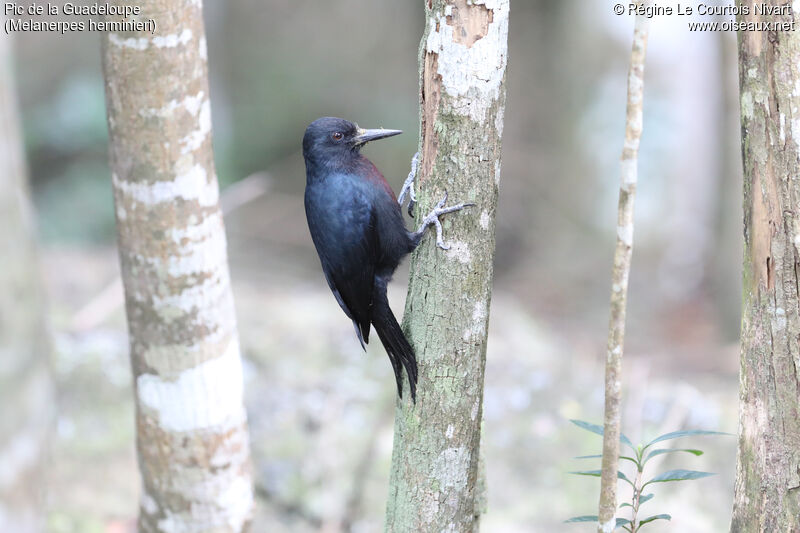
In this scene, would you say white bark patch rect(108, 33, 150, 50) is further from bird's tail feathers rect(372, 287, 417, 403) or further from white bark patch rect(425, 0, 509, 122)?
bird's tail feathers rect(372, 287, 417, 403)

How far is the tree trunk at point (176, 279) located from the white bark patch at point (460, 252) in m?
0.84

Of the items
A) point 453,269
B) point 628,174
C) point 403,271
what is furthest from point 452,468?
point 403,271

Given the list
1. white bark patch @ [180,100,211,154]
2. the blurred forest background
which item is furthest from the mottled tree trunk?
the blurred forest background

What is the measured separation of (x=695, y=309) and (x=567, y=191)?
4.85 feet

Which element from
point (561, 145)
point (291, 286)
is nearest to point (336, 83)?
point (561, 145)

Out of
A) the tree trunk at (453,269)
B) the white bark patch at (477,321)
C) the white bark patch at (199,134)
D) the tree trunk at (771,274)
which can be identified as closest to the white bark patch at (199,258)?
the white bark patch at (199,134)

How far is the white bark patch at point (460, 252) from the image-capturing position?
189 cm

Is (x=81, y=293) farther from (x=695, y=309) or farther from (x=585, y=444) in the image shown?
(x=695, y=309)

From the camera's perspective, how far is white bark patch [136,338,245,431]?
7.71ft

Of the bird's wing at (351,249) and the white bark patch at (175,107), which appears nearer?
the white bark patch at (175,107)

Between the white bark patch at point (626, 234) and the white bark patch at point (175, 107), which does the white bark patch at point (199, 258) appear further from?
the white bark patch at point (626, 234)

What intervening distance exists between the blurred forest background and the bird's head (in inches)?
57.2

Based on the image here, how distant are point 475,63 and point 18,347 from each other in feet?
4.05

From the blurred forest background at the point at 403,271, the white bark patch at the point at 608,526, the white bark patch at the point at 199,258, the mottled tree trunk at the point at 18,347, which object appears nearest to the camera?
the mottled tree trunk at the point at 18,347
